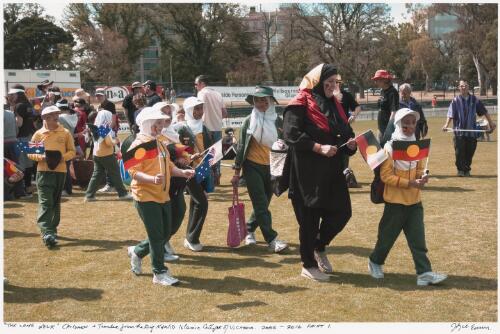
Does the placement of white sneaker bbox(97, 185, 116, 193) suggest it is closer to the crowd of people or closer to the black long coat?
the crowd of people

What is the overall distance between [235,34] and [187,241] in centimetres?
6738

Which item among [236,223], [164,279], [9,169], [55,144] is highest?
[55,144]

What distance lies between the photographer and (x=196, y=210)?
22.7ft

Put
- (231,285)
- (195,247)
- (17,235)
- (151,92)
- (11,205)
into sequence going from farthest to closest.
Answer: (151,92), (11,205), (17,235), (195,247), (231,285)

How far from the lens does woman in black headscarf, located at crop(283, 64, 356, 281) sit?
5.43 metres

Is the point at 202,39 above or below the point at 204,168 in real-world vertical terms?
above

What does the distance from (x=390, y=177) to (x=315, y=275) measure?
1.18 m

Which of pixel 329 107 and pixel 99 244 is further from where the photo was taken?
pixel 99 244

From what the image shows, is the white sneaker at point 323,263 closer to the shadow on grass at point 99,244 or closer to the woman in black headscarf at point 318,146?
the woman in black headscarf at point 318,146

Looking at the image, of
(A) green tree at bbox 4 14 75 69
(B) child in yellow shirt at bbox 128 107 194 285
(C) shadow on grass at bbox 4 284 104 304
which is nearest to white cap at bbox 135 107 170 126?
(B) child in yellow shirt at bbox 128 107 194 285

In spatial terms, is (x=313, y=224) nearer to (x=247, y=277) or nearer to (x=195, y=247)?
(x=247, y=277)

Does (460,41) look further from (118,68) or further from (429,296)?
(429,296)

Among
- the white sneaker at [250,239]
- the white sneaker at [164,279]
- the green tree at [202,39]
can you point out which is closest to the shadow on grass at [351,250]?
the white sneaker at [250,239]

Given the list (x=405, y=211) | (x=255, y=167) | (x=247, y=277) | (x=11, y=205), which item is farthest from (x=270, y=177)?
(x=11, y=205)
